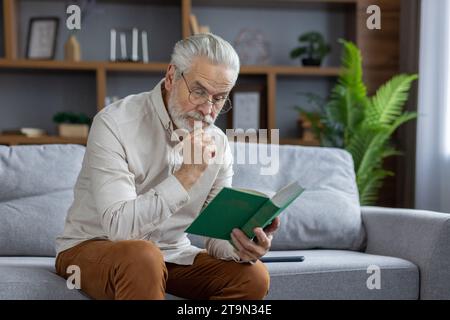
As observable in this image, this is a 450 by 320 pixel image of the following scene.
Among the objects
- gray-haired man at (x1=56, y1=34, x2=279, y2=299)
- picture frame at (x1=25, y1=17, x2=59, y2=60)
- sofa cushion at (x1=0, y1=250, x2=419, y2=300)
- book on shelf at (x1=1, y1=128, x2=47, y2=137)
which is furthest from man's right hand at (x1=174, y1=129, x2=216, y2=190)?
picture frame at (x1=25, y1=17, x2=59, y2=60)

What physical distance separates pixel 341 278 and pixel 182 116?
2.83 feet

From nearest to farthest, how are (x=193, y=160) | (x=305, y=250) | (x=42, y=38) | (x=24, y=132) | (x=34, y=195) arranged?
(x=193, y=160), (x=34, y=195), (x=305, y=250), (x=24, y=132), (x=42, y=38)

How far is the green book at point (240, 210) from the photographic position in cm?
159

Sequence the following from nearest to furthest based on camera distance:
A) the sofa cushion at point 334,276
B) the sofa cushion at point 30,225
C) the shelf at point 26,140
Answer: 1. the sofa cushion at point 334,276
2. the sofa cushion at point 30,225
3. the shelf at point 26,140

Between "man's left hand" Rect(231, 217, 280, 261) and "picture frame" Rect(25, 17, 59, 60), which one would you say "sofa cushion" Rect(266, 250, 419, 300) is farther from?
"picture frame" Rect(25, 17, 59, 60)

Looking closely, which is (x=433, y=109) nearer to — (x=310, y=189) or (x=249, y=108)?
(x=249, y=108)

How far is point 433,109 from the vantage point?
398cm

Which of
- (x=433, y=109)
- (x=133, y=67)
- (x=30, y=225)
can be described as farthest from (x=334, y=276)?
(x=133, y=67)

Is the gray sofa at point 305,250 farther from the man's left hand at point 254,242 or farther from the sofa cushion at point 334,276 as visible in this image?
the man's left hand at point 254,242

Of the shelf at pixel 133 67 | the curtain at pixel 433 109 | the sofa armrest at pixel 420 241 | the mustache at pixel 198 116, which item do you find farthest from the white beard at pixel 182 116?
the curtain at pixel 433 109

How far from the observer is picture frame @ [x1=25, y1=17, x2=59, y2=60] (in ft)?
13.8

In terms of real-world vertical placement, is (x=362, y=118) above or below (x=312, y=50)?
below

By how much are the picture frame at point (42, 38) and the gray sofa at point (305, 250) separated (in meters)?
1.69

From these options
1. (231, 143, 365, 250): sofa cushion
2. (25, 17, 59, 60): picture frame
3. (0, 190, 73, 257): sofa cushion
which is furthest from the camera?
(25, 17, 59, 60): picture frame
